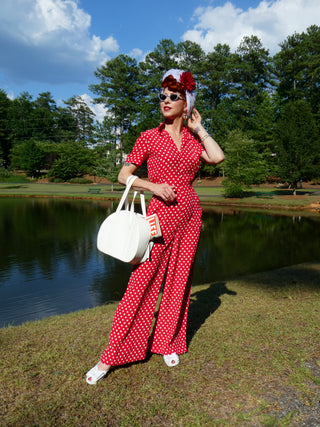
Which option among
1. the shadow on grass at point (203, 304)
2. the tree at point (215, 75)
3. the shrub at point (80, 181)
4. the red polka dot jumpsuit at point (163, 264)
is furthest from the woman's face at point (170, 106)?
the tree at point (215, 75)

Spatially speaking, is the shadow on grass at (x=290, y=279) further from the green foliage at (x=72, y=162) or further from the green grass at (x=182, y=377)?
the green foliage at (x=72, y=162)

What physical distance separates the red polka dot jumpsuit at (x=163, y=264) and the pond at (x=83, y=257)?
353 centimetres

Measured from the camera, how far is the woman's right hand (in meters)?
2.85

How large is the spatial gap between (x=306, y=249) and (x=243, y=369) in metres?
9.85

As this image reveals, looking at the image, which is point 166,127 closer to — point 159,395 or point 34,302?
point 159,395

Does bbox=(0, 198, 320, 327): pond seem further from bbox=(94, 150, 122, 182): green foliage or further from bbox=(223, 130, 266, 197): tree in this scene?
bbox=(94, 150, 122, 182): green foliage

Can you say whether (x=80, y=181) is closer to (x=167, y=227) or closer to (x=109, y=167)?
(x=109, y=167)

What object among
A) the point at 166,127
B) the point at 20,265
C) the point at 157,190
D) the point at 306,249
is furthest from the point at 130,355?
the point at 306,249

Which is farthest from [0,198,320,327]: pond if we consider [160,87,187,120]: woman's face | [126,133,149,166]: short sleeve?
[160,87,187,120]: woman's face

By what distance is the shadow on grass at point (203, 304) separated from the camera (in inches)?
161

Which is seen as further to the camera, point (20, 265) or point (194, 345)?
point (20, 265)

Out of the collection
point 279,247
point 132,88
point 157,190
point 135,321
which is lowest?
point 279,247

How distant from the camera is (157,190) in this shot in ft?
9.44

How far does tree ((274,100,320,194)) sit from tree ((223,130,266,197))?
7.34 ft
